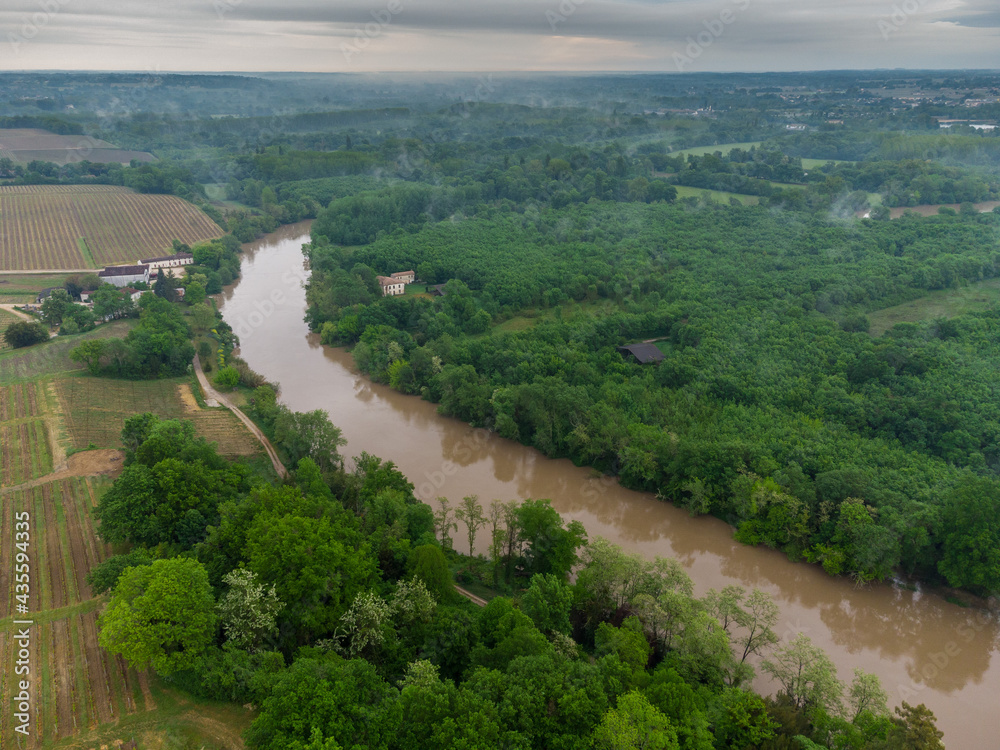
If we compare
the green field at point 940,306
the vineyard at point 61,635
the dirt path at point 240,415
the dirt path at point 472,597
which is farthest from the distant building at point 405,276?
the dirt path at point 472,597

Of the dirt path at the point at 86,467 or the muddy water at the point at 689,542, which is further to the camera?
the dirt path at the point at 86,467

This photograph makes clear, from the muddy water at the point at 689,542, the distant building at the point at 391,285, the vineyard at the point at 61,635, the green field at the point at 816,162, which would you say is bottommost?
the muddy water at the point at 689,542

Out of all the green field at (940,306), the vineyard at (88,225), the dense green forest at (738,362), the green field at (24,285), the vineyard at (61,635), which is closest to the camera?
the vineyard at (61,635)

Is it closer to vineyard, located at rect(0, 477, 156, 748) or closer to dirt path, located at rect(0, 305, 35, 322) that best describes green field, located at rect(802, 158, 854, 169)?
dirt path, located at rect(0, 305, 35, 322)

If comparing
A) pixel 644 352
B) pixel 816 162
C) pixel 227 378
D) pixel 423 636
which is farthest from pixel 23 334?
pixel 816 162

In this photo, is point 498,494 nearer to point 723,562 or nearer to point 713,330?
point 723,562

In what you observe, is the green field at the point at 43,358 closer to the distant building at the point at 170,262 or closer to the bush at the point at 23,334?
the bush at the point at 23,334

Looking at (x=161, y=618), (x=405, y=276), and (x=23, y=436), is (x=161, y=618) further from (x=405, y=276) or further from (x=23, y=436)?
(x=405, y=276)
